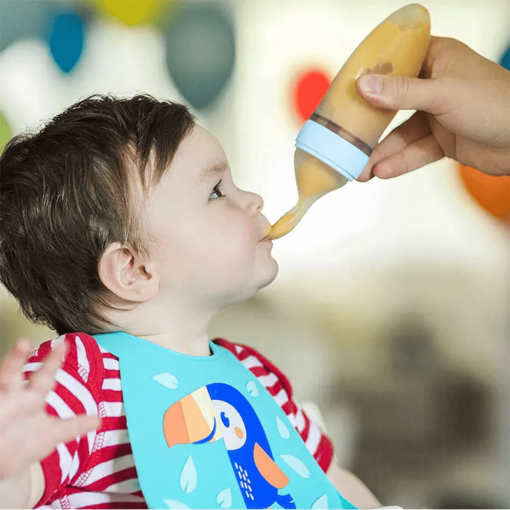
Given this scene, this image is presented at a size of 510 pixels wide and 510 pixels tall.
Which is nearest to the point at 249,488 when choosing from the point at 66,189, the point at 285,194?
the point at 66,189

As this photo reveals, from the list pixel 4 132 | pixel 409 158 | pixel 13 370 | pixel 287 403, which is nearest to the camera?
pixel 13 370

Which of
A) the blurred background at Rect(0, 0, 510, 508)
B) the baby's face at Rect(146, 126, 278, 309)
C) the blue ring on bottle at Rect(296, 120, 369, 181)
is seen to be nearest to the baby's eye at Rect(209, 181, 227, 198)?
the baby's face at Rect(146, 126, 278, 309)

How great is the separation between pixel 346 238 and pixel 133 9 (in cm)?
71

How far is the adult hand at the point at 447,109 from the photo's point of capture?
2.64ft

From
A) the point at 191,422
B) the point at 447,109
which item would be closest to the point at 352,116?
the point at 447,109

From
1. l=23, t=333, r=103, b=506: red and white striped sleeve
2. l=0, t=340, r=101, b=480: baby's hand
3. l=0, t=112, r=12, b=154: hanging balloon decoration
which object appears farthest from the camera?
l=0, t=112, r=12, b=154: hanging balloon decoration

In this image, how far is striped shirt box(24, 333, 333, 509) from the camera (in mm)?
669

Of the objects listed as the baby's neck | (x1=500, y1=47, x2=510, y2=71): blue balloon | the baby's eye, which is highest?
(x1=500, y1=47, x2=510, y2=71): blue balloon

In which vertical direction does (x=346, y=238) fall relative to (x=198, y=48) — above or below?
below

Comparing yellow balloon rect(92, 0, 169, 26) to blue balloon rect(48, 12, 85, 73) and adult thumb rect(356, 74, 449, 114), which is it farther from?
adult thumb rect(356, 74, 449, 114)

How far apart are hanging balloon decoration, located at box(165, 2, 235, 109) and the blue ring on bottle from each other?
0.80 meters

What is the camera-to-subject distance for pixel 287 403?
0.95 m

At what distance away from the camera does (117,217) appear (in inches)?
30.5

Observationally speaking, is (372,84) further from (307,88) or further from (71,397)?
(307,88)
